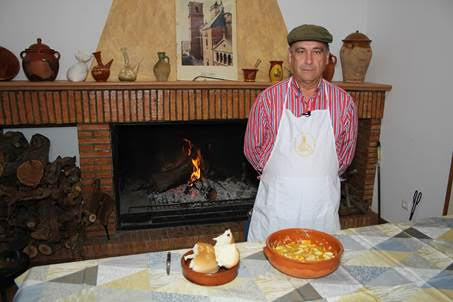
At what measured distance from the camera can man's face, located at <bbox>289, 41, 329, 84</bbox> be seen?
1.69 m

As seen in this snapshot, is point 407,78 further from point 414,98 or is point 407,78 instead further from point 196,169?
point 196,169

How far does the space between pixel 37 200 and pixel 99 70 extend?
3.23 ft

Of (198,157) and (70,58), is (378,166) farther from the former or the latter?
(70,58)

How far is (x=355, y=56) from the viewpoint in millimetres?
3074

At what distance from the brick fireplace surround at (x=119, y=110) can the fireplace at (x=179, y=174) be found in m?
0.12

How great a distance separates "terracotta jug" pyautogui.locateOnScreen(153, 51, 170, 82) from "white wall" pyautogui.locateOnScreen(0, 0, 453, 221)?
→ 49cm

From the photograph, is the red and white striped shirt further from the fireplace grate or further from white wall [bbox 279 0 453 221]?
the fireplace grate

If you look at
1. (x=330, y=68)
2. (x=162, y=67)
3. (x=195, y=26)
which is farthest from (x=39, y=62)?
(x=330, y=68)

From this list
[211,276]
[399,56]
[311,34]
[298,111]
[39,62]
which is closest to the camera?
[211,276]

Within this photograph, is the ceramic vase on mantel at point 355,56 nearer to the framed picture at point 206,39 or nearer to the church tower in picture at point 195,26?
the framed picture at point 206,39

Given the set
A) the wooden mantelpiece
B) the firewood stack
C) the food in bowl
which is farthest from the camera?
the wooden mantelpiece

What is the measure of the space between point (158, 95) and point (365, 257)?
1.90m

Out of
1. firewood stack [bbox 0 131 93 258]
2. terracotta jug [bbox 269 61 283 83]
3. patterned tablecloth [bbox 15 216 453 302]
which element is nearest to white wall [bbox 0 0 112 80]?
firewood stack [bbox 0 131 93 258]

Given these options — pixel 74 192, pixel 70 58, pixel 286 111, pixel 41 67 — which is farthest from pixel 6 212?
pixel 286 111
